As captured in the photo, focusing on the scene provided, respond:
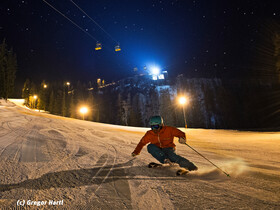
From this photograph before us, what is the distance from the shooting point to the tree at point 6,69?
38.1 meters

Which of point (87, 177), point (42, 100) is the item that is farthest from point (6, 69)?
point (87, 177)

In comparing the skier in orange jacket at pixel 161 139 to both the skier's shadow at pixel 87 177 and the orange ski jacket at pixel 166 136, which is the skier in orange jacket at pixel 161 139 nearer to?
the orange ski jacket at pixel 166 136

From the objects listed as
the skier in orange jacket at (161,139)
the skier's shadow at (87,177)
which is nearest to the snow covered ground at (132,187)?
the skier's shadow at (87,177)

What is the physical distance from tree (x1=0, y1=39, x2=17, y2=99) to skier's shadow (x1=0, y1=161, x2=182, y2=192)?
2003 inches

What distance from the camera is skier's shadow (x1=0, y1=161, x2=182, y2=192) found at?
A: 2250 millimetres

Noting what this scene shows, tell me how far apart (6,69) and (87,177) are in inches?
2153

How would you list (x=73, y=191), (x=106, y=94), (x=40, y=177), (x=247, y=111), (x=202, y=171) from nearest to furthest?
(x=73, y=191)
(x=40, y=177)
(x=202, y=171)
(x=247, y=111)
(x=106, y=94)

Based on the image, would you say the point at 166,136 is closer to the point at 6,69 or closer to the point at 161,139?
the point at 161,139

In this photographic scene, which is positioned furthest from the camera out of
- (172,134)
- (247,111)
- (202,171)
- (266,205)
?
(247,111)

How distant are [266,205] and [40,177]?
11.5 ft

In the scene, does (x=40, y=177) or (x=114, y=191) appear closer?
(x=114, y=191)

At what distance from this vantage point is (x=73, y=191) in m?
2.10

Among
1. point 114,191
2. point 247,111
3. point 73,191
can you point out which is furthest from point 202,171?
point 247,111

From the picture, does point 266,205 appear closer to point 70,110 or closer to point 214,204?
point 214,204
